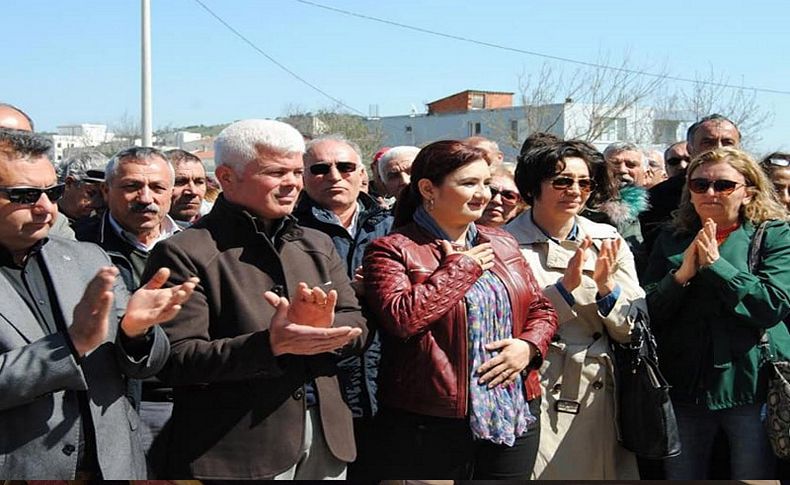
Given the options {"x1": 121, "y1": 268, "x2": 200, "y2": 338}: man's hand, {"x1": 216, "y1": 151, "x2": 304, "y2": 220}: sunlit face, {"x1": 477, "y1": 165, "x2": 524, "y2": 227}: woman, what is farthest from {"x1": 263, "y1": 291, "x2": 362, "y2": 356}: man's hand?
{"x1": 477, "y1": 165, "x2": 524, "y2": 227}: woman

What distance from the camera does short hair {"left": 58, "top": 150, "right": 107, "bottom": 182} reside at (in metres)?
5.41

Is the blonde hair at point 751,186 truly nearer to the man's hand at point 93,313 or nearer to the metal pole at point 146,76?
the man's hand at point 93,313

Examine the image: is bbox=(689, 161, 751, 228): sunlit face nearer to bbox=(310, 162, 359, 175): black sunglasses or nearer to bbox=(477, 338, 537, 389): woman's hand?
bbox=(477, 338, 537, 389): woman's hand

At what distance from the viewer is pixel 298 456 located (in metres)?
2.92

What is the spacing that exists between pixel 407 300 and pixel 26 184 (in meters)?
1.30

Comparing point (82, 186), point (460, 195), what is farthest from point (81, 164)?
point (460, 195)

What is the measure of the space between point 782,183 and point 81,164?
13.2 feet

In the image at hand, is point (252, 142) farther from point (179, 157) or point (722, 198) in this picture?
point (179, 157)

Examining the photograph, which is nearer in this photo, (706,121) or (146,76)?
(706,121)

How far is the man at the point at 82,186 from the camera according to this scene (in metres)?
5.40

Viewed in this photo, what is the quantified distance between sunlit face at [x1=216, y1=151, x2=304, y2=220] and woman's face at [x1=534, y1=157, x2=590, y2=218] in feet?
4.40

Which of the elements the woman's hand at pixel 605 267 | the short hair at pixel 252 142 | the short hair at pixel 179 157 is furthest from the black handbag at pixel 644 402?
the short hair at pixel 179 157

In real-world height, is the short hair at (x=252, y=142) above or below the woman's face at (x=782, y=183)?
above

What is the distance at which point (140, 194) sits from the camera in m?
4.11
